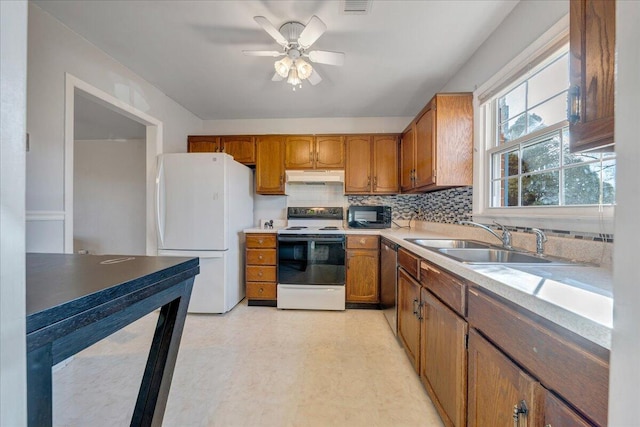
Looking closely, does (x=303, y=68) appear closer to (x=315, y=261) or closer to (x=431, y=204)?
(x=315, y=261)

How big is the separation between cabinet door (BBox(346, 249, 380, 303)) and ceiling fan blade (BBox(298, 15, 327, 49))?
6.73ft

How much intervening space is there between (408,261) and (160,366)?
1.53 meters

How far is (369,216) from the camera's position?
3371mm

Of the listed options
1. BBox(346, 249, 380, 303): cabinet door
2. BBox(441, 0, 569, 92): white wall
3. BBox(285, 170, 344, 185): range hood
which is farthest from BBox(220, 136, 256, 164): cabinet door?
BBox(441, 0, 569, 92): white wall

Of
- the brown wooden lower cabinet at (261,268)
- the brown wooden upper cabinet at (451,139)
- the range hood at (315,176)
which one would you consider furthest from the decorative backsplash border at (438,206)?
the brown wooden lower cabinet at (261,268)

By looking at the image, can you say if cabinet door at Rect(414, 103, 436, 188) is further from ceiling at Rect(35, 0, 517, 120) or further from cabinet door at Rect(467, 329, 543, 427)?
cabinet door at Rect(467, 329, 543, 427)

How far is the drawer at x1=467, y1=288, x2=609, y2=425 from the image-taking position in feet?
1.76

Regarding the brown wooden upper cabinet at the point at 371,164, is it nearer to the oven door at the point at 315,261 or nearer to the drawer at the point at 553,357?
the oven door at the point at 315,261

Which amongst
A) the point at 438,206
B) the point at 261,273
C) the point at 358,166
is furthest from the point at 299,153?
the point at 438,206

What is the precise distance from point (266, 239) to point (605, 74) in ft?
9.05

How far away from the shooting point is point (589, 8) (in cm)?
80

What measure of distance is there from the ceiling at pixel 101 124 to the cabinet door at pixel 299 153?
7.21 feet

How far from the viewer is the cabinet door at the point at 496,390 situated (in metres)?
0.72

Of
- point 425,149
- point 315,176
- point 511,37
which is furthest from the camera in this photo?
point 315,176
